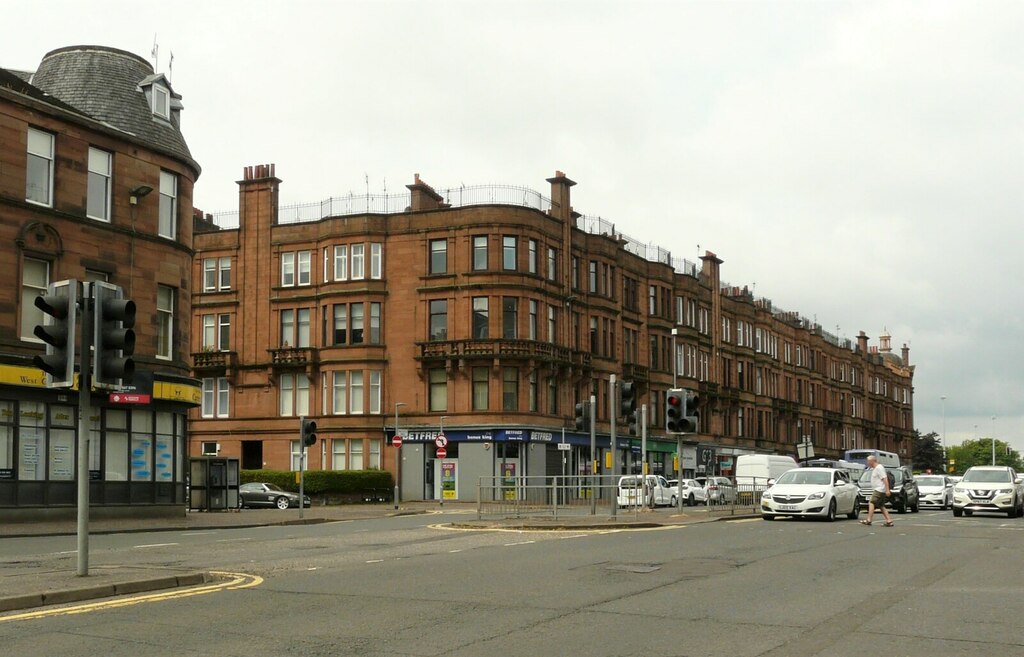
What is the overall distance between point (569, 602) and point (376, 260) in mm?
47676

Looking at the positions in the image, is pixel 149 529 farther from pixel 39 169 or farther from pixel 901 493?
pixel 901 493

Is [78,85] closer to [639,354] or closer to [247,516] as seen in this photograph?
[247,516]

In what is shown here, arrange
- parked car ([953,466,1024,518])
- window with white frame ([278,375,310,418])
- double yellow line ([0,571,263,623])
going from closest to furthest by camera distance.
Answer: double yellow line ([0,571,263,623]) → parked car ([953,466,1024,518]) → window with white frame ([278,375,310,418])

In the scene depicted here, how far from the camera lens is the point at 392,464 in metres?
57.9

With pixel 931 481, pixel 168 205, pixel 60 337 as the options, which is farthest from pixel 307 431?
pixel 931 481

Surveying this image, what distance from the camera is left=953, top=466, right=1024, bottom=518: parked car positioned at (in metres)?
35.6

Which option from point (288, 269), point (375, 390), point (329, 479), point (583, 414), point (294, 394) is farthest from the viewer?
point (288, 269)

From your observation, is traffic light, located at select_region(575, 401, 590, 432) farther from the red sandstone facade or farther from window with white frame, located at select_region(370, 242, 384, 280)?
window with white frame, located at select_region(370, 242, 384, 280)

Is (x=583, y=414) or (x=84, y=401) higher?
(x=84, y=401)

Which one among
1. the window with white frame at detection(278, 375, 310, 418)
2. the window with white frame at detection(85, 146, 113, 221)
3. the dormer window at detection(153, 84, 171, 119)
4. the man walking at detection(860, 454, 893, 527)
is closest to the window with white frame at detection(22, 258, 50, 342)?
the window with white frame at detection(85, 146, 113, 221)

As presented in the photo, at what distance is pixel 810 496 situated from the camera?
29531 millimetres

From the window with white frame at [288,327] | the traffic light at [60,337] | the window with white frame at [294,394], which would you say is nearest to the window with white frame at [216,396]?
the window with white frame at [294,394]

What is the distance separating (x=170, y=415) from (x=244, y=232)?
27.1 meters

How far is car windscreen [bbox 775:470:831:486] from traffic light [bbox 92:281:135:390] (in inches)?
847
